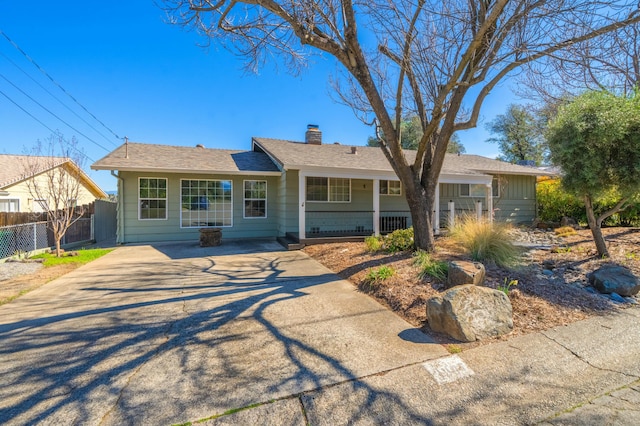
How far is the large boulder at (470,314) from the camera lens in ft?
10.4

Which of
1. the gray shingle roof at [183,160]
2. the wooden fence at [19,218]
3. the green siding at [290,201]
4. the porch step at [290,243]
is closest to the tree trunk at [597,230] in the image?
the porch step at [290,243]

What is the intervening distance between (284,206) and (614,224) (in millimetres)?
13365

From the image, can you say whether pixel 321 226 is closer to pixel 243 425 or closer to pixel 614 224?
pixel 243 425

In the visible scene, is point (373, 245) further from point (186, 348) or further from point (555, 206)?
point (555, 206)

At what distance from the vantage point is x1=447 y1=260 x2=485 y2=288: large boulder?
4.02 m

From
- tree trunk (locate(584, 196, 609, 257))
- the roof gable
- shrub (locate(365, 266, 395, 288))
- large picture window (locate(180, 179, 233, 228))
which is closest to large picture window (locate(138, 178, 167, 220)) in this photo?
large picture window (locate(180, 179, 233, 228))

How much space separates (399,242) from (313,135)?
8764mm

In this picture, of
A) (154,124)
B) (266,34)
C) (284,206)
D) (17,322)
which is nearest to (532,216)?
(284,206)

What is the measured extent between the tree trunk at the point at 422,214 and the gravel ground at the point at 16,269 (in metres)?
8.38

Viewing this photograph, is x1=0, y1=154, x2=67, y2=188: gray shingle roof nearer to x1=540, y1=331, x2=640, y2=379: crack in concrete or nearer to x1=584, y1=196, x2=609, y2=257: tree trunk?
x1=540, y1=331, x2=640, y2=379: crack in concrete

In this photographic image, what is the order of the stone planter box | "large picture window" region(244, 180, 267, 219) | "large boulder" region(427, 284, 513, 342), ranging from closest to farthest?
"large boulder" region(427, 284, 513, 342) → the stone planter box → "large picture window" region(244, 180, 267, 219)

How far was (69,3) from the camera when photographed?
29.9 feet

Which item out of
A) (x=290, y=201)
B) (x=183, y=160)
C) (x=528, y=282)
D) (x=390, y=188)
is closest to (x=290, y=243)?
(x=290, y=201)

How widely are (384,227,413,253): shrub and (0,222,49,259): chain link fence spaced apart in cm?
963
